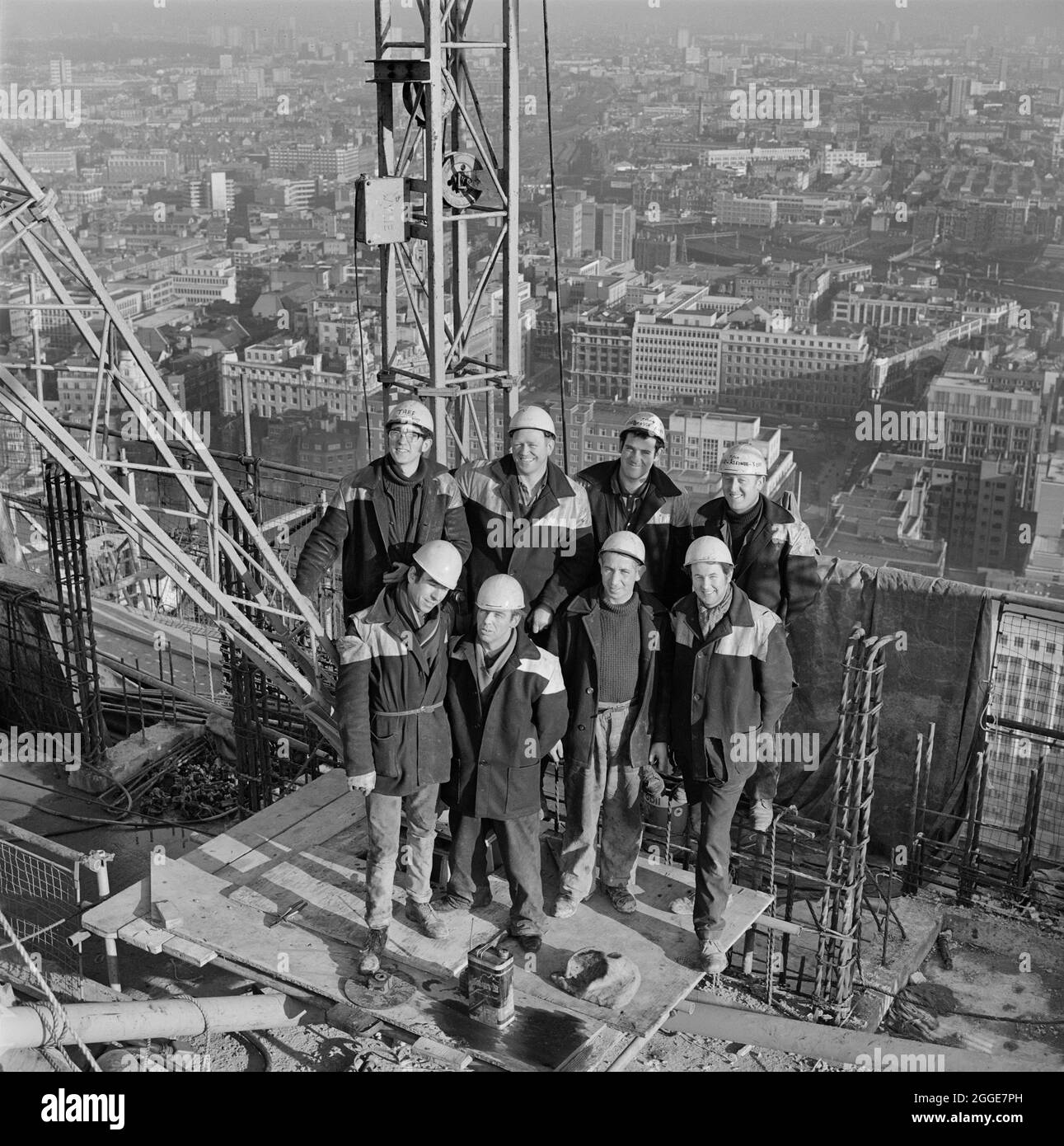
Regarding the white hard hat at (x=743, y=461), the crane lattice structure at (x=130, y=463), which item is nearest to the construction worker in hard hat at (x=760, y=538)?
the white hard hat at (x=743, y=461)

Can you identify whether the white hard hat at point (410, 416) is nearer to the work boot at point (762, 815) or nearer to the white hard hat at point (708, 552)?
the white hard hat at point (708, 552)

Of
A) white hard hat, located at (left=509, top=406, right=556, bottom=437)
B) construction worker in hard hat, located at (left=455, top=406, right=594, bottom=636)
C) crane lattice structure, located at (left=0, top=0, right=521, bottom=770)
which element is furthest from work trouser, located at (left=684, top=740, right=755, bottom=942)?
crane lattice structure, located at (left=0, top=0, right=521, bottom=770)

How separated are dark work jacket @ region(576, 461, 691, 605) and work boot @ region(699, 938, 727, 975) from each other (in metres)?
1.49

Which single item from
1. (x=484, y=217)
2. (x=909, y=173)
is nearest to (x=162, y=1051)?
(x=484, y=217)

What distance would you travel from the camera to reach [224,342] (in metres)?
57.4

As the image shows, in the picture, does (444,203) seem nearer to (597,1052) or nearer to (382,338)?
(382,338)

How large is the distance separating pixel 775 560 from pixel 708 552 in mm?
656

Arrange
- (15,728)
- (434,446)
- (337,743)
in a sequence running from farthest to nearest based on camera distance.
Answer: (15,728)
(434,446)
(337,743)

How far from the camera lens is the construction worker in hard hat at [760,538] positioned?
5.93 m

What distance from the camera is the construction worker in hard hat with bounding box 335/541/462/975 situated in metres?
5.39

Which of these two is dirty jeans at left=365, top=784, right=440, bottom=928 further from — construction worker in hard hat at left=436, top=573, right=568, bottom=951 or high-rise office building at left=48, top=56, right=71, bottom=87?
high-rise office building at left=48, top=56, right=71, bottom=87

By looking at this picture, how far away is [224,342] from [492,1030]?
5493cm

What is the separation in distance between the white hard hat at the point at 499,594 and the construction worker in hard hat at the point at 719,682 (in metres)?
0.72

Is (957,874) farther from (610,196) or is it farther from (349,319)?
(610,196)
